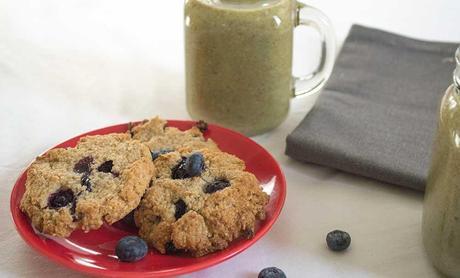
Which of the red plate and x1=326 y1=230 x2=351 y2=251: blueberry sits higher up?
the red plate

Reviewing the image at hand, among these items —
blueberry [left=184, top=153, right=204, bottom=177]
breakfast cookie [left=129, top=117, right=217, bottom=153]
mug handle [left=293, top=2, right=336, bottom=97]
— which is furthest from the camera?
mug handle [left=293, top=2, right=336, bottom=97]

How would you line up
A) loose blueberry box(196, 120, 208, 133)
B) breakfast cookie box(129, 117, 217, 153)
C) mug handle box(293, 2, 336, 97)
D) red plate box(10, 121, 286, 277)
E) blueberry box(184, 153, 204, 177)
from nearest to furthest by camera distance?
1. red plate box(10, 121, 286, 277)
2. blueberry box(184, 153, 204, 177)
3. breakfast cookie box(129, 117, 217, 153)
4. loose blueberry box(196, 120, 208, 133)
5. mug handle box(293, 2, 336, 97)

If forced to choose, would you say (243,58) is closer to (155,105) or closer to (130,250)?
(155,105)

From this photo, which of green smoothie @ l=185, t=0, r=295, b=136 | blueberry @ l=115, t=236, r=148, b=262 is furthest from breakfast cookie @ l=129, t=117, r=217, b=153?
blueberry @ l=115, t=236, r=148, b=262

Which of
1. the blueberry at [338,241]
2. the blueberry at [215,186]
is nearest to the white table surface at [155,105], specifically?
the blueberry at [338,241]

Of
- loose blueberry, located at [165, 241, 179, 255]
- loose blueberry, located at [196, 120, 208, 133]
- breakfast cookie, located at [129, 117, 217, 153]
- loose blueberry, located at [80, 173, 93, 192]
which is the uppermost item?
loose blueberry, located at [80, 173, 93, 192]

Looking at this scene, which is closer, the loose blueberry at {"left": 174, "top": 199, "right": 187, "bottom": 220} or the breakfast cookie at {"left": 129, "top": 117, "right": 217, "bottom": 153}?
the loose blueberry at {"left": 174, "top": 199, "right": 187, "bottom": 220}

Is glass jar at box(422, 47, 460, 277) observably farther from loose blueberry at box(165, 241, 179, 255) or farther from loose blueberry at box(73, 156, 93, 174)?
loose blueberry at box(73, 156, 93, 174)
